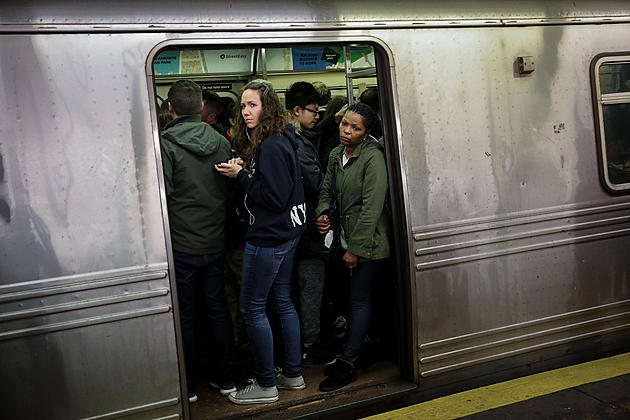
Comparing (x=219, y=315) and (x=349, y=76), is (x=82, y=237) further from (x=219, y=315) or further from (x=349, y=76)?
(x=349, y=76)

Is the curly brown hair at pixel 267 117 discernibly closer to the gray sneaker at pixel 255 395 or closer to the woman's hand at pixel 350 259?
the woman's hand at pixel 350 259

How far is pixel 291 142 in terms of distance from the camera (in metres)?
3.83

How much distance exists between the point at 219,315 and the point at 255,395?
1.83 feet

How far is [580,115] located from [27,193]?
3.60 meters

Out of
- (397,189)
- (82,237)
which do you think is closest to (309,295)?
(397,189)

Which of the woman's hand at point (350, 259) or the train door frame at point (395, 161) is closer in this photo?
the train door frame at point (395, 161)

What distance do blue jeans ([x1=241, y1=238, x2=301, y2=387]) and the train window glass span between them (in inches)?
94.8

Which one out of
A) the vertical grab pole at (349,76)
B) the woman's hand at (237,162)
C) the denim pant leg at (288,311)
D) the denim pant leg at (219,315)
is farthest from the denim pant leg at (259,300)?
the vertical grab pole at (349,76)

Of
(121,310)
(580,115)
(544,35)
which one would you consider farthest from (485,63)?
(121,310)

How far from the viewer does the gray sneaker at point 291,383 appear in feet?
13.2

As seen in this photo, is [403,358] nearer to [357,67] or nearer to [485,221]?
[485,221]

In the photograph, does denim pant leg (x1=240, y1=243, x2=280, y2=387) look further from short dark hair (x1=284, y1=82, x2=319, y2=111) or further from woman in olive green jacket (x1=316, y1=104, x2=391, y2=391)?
short dark hair (x1=284, y1=82, x2=319, y2=111)

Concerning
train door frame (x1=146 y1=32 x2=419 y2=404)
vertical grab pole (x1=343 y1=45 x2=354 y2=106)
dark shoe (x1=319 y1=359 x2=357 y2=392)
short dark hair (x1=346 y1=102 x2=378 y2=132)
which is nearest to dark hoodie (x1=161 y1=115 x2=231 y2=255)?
train door frame (x1=146 y1=32 x2=419 y2=404)

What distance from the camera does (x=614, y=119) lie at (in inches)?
180
